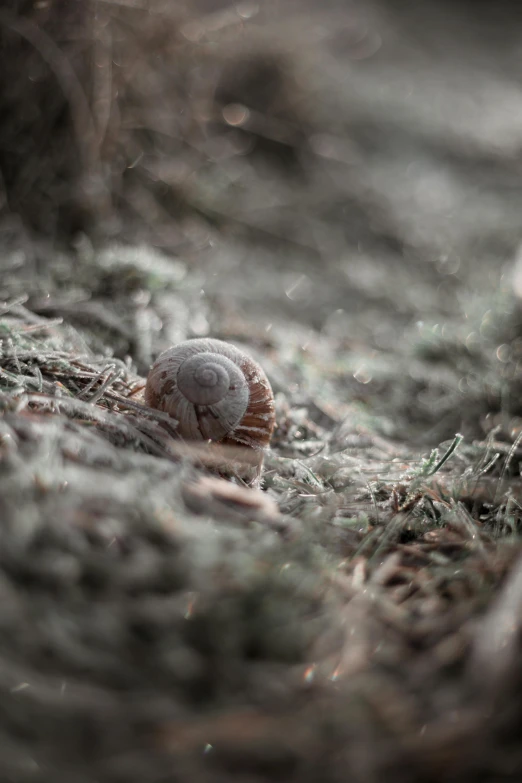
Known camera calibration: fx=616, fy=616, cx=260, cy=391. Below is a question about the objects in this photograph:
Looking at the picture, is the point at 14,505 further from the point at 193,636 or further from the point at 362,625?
the point at 362,625

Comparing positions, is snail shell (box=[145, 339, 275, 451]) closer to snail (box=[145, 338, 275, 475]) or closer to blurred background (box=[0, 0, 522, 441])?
snail (box=[145, 338, 275, 475])

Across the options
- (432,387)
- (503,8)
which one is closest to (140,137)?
(432,387)

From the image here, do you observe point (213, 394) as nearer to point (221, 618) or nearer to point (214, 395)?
point (214, 395)

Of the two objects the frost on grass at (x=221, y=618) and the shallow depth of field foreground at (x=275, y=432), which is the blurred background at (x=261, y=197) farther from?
the frost on grass at (x=221, y=618)

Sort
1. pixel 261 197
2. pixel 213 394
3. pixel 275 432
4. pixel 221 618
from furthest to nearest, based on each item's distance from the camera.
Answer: pixel 261 197
pixel 275 432
pixel 213 394
pixel 221 618

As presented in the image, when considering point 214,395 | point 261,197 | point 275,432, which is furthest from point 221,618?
point 261,197

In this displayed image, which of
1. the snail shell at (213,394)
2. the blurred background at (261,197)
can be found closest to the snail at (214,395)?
the snail shell at (213,394)

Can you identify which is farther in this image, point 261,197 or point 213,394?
point 261,197
